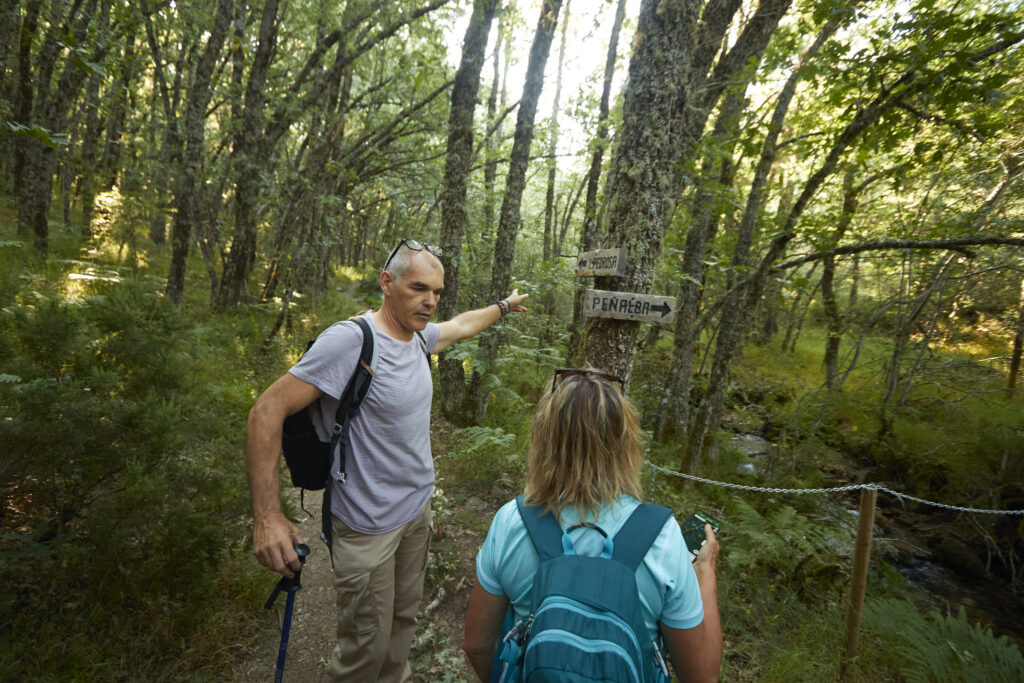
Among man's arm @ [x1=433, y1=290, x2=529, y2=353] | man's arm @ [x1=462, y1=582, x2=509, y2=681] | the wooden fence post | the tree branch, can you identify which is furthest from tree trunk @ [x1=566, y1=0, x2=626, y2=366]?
man's arm @ [x1=462, y1=582, x2=509, y2=681]

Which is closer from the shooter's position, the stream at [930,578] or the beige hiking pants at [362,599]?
the beige hiking pants at [362,599]

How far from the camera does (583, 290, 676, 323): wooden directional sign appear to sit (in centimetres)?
→ 302

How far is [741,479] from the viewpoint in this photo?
7.59m

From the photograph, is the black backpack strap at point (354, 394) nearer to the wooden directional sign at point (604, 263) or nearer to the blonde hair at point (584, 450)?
the blonde hair at point (584, 450)

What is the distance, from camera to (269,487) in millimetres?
1983

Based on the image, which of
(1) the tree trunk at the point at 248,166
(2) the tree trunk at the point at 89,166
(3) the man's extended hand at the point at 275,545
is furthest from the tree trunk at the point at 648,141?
(2) the tree trunk at the point at 89,166

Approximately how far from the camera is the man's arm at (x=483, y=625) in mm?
1590

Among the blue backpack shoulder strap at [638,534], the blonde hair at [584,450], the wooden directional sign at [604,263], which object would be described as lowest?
the blue backpack shoulder strap at [638,534]

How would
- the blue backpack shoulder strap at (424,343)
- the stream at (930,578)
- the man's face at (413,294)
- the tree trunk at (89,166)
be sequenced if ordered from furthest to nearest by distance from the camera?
the tree trunk at (89,166)
the stream at (930,578)
the blue backpack shoulder strap at (424,343)
the man's face at (413,294)

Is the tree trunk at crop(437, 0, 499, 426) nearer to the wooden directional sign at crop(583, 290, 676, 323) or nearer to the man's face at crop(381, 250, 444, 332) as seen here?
the wooden directional sign at crop(583, 290, 676, 323)

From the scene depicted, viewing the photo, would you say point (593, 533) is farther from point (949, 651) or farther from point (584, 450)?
point (949, 651)

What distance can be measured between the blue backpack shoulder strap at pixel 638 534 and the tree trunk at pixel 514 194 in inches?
225

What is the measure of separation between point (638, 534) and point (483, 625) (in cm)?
73

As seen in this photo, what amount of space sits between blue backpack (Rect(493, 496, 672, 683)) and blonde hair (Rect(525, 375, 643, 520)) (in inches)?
4.4
